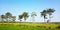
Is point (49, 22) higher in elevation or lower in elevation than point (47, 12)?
lower

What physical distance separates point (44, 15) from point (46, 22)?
5.65ft

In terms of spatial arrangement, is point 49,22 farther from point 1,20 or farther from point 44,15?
point 1,20

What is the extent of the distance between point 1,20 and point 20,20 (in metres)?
3.09

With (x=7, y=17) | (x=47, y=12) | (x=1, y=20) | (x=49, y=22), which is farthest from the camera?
(x=7, y=17)

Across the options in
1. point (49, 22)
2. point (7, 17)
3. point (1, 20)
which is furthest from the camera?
point (7, 17)

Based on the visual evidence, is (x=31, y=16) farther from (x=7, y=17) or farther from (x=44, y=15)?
(x=7, y=17)

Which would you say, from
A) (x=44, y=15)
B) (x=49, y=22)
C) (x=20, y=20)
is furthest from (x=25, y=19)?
(x=49, y=22)

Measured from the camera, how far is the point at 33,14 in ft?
61.4

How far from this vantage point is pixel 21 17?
19.5 m

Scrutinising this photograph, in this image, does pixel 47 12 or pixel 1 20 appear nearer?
pixel 1 20

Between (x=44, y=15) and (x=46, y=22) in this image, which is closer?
(x=46, y=22)

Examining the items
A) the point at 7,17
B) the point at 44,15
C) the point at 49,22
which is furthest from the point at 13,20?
the point at 49,22

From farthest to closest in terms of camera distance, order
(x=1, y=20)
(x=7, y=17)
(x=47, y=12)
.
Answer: (x=7, y=17) → (x=47, y=12) → (x=1, y=20)

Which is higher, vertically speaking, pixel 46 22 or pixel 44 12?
pixel 44 12
